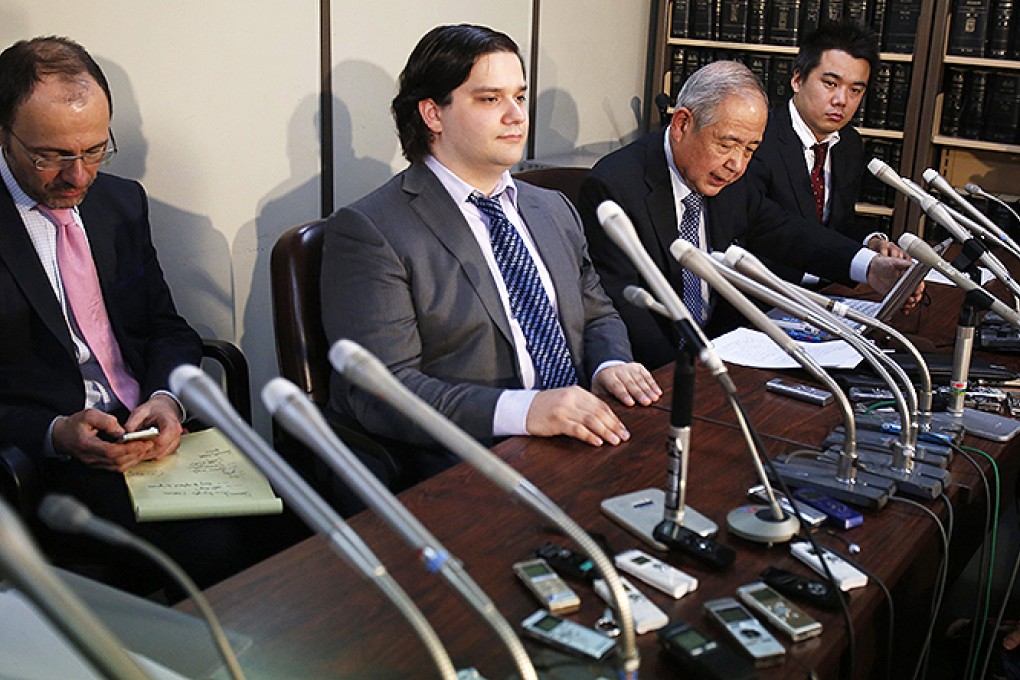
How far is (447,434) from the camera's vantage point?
0.91 m

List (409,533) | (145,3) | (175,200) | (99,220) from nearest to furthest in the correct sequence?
1. (409,533)
2. (99,220)
3. (145,3)
4. (175,200)

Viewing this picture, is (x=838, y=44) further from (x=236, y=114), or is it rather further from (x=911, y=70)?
(x=236, y=114)

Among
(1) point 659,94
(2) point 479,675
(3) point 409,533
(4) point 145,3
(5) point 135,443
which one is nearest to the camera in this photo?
(3) point 409,533

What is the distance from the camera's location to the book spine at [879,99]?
174 inches

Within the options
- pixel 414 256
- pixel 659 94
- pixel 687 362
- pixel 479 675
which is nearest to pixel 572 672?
pixel 479 675

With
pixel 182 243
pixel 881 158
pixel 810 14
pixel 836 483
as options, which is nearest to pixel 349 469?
pixel 836 483

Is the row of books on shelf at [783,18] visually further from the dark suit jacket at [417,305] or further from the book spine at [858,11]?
the dark suit jacket at [417,305]

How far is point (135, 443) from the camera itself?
192 centimetres

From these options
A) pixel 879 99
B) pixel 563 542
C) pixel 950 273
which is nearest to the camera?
pixel 563 542

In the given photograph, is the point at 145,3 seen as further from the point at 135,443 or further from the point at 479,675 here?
the point at 479,675

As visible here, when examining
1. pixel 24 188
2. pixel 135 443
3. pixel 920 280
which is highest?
pixel 24 188

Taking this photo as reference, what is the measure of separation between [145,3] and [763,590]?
81.0 inches

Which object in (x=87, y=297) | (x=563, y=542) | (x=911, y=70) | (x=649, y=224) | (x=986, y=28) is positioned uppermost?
(x=986, y=28)

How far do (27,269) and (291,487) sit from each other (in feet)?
4.68
